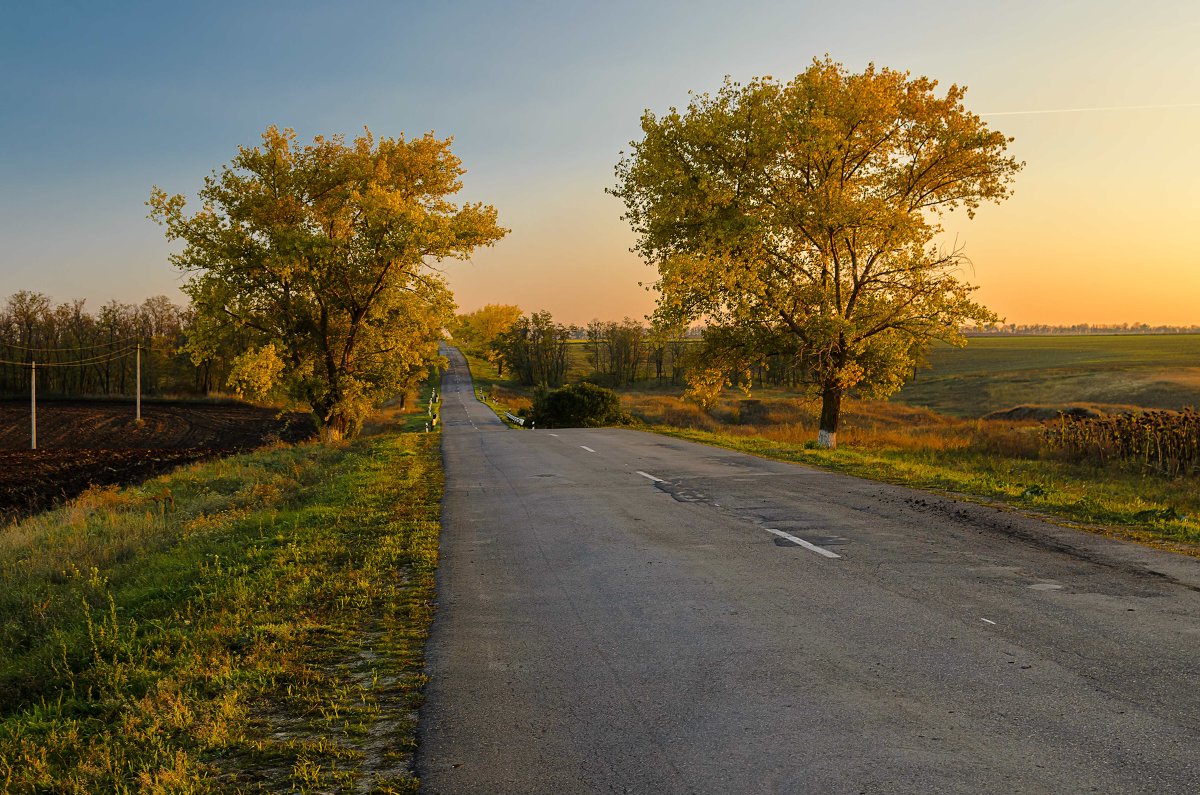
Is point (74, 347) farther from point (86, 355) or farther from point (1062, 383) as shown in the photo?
Answer: point (1062, 383)

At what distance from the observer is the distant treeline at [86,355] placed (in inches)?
3201

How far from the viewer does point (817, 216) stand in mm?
22703

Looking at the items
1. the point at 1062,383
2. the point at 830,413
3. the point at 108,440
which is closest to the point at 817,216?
the point at 830,413

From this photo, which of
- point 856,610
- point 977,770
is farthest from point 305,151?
point 977,770

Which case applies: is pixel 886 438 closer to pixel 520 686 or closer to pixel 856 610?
pixel 856 610

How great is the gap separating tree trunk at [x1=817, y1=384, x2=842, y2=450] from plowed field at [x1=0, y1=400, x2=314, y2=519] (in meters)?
24.0

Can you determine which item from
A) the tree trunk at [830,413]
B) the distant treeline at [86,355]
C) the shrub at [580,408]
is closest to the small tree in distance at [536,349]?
the distant treeline at [86,355]

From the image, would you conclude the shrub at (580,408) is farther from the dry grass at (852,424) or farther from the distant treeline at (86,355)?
the distant treeline at (86,355)

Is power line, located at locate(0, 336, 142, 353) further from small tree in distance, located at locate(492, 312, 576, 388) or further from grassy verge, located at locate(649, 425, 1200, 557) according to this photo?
grassy verge, located at locate(649, 425, 1200, 557)

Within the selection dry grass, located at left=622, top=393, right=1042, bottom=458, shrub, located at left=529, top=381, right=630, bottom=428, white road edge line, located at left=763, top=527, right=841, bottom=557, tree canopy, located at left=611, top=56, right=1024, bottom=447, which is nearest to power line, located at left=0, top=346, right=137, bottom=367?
dry grass, located at left=622, top=393, right=1042, bottom=458

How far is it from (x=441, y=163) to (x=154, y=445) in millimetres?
27686

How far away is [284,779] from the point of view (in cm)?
404

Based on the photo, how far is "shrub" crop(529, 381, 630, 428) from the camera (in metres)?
40.9

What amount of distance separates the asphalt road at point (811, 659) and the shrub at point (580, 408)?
1175 inches
